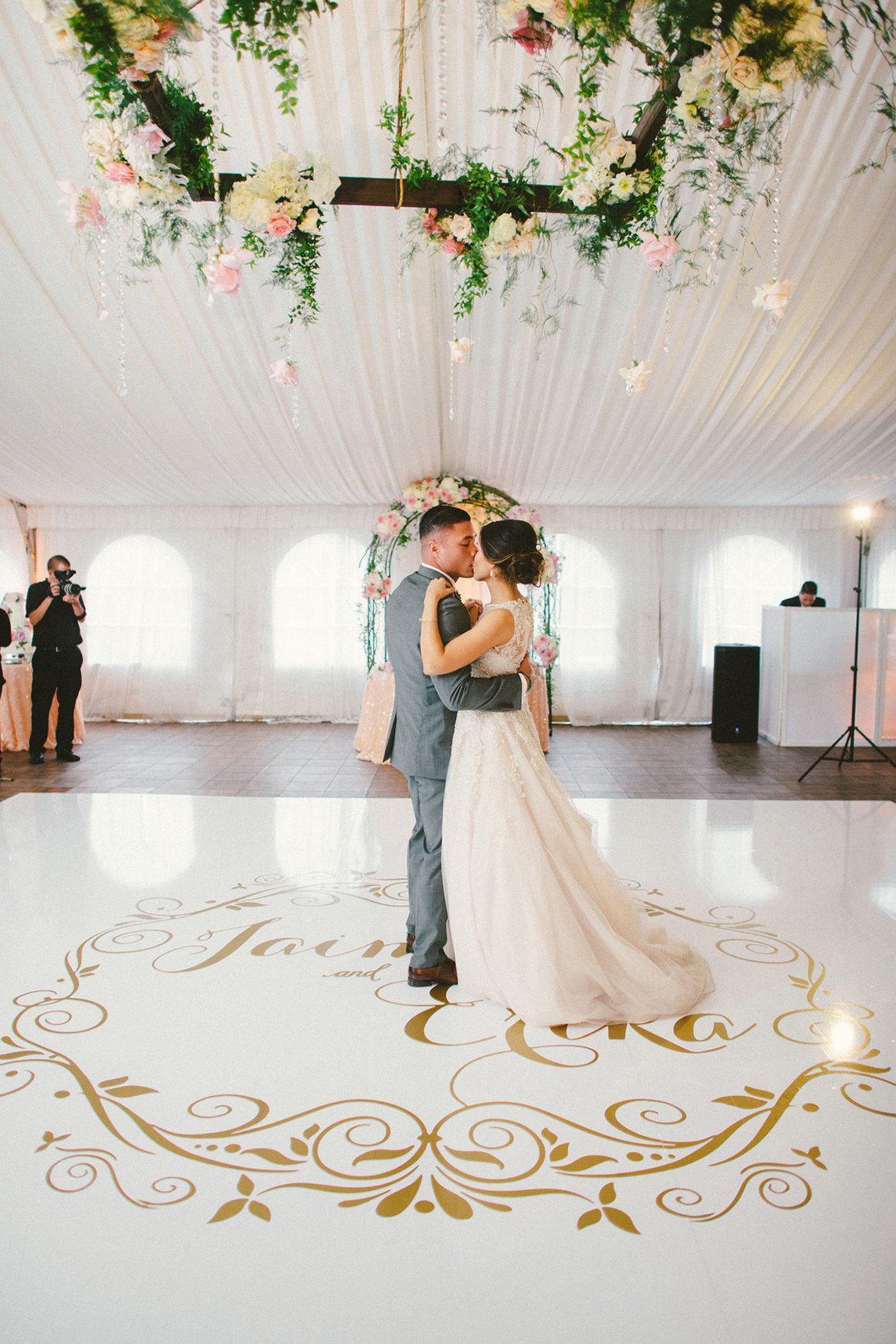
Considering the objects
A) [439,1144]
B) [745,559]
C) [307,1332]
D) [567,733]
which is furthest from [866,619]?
[307,1332]

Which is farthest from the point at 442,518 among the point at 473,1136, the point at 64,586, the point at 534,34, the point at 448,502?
the point at 64,586

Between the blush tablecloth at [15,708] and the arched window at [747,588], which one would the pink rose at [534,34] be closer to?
the blush tablecloth at [15,708]

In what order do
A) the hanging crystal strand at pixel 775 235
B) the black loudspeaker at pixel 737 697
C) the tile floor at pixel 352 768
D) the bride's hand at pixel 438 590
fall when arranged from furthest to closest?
the black loudspeaker at pixel 737 697, the tile floor at pixel 352 768, the hanging crystal strand at pixel 775 235, the bride's hand at pixel 438 590

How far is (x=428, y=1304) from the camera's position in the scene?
158 centimetres

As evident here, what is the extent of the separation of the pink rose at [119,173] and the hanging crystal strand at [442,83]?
969mm

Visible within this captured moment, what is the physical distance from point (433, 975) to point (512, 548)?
1.41 metres

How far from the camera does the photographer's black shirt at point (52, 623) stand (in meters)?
7.26

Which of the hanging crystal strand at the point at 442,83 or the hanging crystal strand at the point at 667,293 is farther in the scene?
the hanging crystal strand at the point at 667,293

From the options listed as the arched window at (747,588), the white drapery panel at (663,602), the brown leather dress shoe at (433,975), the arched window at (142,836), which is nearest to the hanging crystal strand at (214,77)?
the brown leather dress shoe at (433,975)

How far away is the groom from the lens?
106 inches

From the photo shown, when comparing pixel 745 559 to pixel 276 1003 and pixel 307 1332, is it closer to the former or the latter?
pixel 276 1003

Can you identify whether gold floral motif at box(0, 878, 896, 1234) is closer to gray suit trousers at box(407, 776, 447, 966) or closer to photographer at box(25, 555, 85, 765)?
gray suit trousers at box(407, 776, 447, 966)

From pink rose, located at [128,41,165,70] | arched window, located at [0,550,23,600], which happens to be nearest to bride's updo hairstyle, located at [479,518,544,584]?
pink rose, located at [128,41,165,70]

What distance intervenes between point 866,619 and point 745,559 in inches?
82.6
